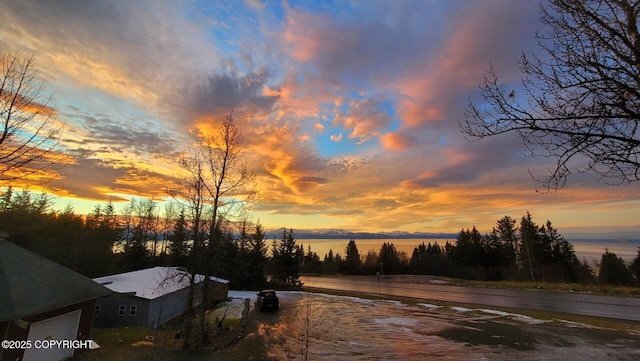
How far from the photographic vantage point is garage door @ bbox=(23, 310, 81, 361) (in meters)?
12.9

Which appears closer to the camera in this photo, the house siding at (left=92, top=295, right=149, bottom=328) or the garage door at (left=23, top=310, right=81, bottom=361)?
the garage door at (left=23, top=310, right=81, bottom=361)

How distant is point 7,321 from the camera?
459 inches

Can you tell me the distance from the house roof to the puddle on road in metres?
10.3

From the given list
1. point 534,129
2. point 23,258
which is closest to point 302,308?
point 23,258

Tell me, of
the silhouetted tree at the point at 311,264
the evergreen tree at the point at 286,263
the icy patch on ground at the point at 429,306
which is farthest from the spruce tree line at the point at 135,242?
the silhouetted tree at the point at 311,264

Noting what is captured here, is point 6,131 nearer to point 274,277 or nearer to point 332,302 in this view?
point 332,302

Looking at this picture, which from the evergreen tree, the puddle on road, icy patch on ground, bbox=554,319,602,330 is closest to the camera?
the puddle on road

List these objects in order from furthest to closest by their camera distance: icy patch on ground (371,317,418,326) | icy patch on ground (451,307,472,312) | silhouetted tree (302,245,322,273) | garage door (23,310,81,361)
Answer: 1. silhouetted tree (302,245,322,273)
2. icy patch on ground (451,307,472,312)
3. icy patch on ground (371,317,418,326)
4. garage door (23,310,81,361)

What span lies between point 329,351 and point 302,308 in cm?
1538

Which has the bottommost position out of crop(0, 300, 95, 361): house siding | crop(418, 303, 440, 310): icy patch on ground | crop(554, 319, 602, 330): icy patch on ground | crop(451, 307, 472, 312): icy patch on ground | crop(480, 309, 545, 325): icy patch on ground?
crop(418, 303, 440, 310): icy patch on ground

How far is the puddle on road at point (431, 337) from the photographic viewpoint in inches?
550

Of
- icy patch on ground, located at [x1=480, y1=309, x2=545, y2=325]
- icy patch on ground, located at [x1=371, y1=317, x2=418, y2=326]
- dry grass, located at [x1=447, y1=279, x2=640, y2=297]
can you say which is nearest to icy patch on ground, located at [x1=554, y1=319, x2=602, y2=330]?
icy patch on ground, located at [x1=480, y1=309, x2=545, y2=325]

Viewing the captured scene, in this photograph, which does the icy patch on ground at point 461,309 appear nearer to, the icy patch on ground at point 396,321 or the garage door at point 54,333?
the icy patch on ground at point 396,321

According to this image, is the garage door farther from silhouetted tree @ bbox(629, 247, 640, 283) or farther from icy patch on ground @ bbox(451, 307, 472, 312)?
silhouetted tree @ bbox(629, 247, 640, 283)
